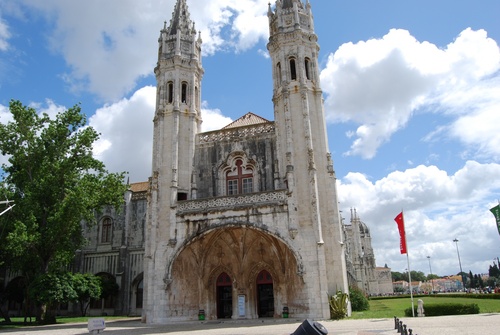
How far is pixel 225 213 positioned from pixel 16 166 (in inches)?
578

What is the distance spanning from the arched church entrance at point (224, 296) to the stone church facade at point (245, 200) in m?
0.07

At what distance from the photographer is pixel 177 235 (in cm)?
2445

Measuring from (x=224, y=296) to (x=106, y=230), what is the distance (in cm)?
1674

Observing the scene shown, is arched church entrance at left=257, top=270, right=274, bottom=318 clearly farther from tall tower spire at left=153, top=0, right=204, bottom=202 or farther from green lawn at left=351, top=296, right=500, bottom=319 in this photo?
tall tower spire at left=153, top=0, right=204, bottom=202

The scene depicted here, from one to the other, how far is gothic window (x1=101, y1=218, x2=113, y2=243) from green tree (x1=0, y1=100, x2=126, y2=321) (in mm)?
9118

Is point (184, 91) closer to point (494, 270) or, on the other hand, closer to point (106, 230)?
point (106, 230)

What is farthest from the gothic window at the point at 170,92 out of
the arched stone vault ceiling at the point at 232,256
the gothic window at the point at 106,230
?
the gothic window at the point at 106,230

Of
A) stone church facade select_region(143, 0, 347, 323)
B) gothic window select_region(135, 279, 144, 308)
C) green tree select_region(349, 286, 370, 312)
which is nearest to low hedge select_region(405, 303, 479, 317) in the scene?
stone church facade select_region(143, 0, 347, 323)

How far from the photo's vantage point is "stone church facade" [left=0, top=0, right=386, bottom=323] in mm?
23062

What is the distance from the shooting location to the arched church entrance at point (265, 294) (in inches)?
974

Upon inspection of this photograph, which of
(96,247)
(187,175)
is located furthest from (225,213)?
(96,247)

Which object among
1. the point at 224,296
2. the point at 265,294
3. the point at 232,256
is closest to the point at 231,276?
the point at 232,256

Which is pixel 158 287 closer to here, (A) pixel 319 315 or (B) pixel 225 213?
(B) pixel 225 213

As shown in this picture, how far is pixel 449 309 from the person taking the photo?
65.4 feet
